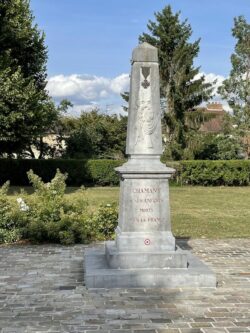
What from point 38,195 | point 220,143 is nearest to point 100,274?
point 38,195

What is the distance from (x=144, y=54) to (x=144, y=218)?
253 centimetres

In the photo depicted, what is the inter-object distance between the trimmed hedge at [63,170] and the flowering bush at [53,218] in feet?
59.0

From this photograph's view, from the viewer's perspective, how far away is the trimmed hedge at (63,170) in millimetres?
29938

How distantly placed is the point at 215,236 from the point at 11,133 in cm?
1215

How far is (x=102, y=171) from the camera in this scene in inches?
1204

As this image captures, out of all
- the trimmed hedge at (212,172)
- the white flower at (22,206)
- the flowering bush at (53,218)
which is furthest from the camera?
the trimmed hedge at (212,172)

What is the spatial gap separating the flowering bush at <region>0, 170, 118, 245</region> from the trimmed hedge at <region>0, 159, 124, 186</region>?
18.0 meters

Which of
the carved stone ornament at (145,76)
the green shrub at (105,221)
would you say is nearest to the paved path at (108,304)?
the green shrub at (105,221)

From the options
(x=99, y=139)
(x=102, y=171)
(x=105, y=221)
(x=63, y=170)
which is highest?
(x=99, y=139)

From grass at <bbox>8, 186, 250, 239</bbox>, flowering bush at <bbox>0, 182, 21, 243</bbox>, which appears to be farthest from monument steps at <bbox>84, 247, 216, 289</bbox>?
grass at <bbox>8, 186, 250, 239</bbox>

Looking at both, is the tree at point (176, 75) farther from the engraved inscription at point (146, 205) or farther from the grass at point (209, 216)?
the engraved inscription at point (146, 205)

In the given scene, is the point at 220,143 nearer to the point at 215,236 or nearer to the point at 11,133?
the point at 11,133

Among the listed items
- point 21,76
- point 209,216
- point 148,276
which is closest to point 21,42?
point 21,76

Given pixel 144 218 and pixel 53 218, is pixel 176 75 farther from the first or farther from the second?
pixel 144 218
